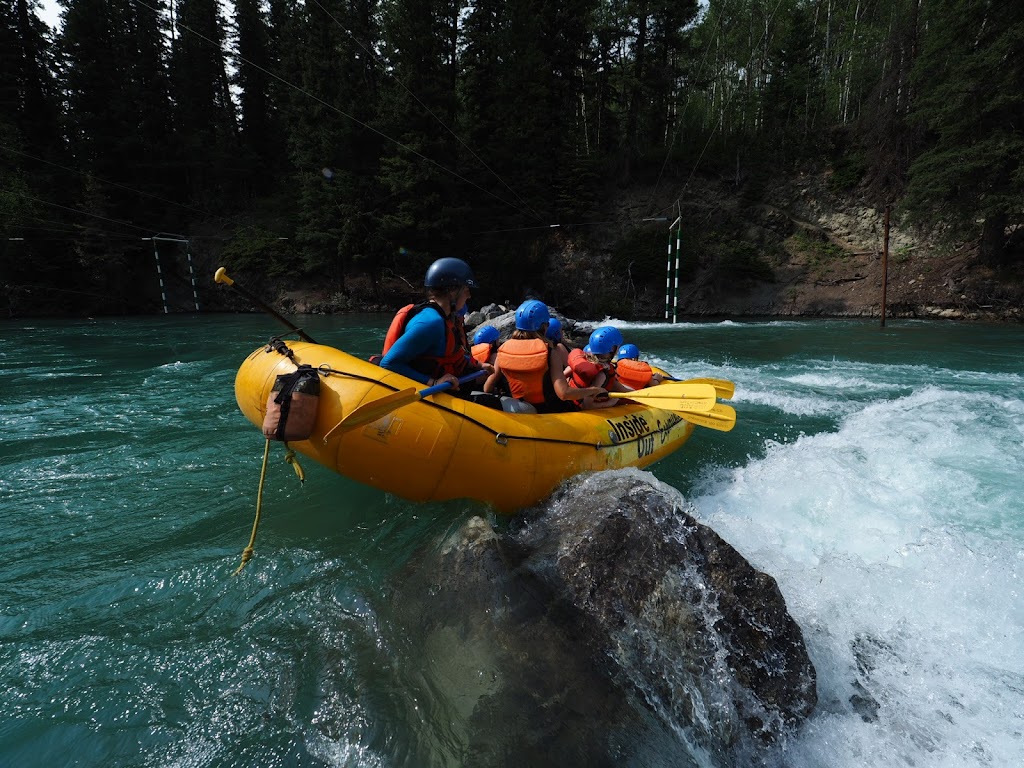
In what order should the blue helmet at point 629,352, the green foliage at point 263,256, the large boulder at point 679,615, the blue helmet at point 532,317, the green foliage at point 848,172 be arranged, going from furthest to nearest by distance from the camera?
the green foliage at point 263,256, the green foliage at point 848,172, the blue helmet at point 629,352, the blue helmet at point 532,317, the large boulder at point 679,615

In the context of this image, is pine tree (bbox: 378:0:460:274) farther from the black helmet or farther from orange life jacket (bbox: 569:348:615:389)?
the black helmet

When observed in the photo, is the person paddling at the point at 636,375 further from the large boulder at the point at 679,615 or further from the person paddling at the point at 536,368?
the large boulder at the point at 679,615

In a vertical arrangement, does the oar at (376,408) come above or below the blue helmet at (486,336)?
below

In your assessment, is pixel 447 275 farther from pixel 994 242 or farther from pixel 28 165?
pixel 28 165

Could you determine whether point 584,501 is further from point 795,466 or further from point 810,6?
point 810,6

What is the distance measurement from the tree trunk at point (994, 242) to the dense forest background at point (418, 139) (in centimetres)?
97

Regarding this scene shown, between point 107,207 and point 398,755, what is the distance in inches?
1135

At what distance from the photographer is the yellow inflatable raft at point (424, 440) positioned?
302cm

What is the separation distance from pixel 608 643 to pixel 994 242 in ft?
69.9

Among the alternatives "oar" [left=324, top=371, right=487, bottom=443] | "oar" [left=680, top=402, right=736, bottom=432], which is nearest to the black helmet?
"oar" [left=324, top=371, right=487, bottom=443]

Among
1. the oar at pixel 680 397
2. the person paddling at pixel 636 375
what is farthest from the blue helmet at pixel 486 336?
the oar at pixel 680 397

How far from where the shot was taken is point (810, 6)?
28422mm

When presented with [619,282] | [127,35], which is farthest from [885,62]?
[127,35]

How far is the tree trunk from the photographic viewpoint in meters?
15.8
